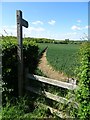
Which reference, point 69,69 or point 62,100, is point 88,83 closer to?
point 62,100

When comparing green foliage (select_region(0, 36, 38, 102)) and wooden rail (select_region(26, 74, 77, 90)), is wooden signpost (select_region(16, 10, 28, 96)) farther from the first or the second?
wooden rail (select_region(26, 74, 77, 90))

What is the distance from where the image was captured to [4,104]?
6.55 m

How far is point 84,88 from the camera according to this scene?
16.3ft

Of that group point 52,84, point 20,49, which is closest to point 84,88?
point 52,84

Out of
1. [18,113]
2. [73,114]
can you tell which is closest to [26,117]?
[18,113]

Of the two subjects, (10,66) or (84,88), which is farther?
(10,66)

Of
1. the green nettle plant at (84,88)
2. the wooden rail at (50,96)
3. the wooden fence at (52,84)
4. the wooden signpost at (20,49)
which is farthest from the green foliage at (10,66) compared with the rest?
the green nettle plant at (84,88)

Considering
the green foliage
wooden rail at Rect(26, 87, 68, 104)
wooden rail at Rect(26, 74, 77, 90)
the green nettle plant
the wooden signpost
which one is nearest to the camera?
the green nettle plant

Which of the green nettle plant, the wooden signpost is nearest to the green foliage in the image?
the wooden signpost

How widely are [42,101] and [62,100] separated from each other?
88 centimetres

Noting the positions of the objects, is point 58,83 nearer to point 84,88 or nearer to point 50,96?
point 50,96

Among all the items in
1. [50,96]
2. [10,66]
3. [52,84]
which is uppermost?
[10,66]

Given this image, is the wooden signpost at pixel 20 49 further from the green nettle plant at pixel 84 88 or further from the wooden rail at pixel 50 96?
the green nettle plant at pixel 84 88

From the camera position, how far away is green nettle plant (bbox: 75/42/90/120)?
496cm
